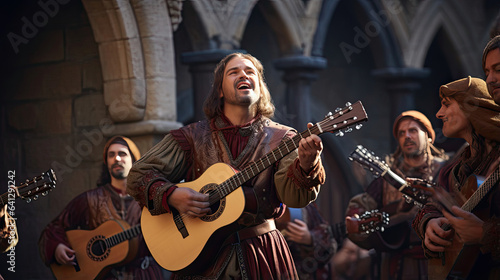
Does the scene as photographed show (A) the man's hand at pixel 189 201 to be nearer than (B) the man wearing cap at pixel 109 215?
Yes

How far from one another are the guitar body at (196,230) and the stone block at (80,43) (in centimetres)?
329

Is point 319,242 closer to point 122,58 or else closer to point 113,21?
point 122,58

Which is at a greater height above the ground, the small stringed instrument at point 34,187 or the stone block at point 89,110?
the stone block at point 89,110

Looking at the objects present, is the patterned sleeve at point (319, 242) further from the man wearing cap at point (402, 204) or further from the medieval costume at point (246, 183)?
the medieval costume at point (246, 183)

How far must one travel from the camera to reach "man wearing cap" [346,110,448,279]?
6176 millimetres

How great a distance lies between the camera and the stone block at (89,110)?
732cm

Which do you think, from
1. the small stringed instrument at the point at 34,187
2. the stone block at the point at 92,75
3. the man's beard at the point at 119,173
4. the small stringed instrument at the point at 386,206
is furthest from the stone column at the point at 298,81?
the small stringed instrument at the point at 34,187

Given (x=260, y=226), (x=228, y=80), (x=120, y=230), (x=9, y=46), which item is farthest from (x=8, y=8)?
(x=260, y=226)

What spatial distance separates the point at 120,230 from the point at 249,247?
6.35ft

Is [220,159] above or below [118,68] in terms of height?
below

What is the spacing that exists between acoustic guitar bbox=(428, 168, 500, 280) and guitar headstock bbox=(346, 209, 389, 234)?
6.45ft

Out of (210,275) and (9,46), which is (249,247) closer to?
(210,275)

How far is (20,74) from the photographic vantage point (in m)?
7.87

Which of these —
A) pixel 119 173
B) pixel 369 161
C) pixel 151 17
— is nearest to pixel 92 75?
pixel 151 17
